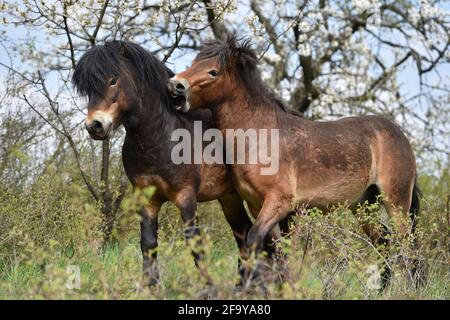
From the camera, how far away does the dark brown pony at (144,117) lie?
5.95m

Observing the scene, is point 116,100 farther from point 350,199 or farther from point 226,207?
point 350,199

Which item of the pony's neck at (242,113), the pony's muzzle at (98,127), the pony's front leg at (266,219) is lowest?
the pony's front leg at (266,219)

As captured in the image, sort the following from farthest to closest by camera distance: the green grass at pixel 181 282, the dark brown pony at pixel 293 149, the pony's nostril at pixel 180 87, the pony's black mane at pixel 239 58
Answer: the pony's black mane at pixel 239 58, the dark brown pony at pixel 293 149, the pony's nostril at pixel 180 87, the green grass at pixel 181 282

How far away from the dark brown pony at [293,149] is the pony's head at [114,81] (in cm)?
25

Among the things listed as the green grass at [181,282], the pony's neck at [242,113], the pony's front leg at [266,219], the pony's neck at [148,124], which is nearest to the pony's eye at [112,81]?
the pony's neck at [148,124]

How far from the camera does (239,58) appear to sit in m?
6.43

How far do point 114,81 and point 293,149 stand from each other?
5.58ft

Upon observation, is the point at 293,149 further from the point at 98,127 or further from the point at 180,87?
the point at 98,127

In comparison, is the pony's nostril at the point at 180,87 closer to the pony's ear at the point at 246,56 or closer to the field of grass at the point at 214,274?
the pony's ear at the point at 246,56

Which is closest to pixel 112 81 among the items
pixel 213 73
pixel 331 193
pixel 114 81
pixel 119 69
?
pixel 114 81

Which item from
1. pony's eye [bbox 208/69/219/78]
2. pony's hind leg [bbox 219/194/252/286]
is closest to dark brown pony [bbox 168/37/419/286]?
pony's eye [bbox 208/69/219/78]

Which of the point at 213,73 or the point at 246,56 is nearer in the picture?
the point at 213,73
